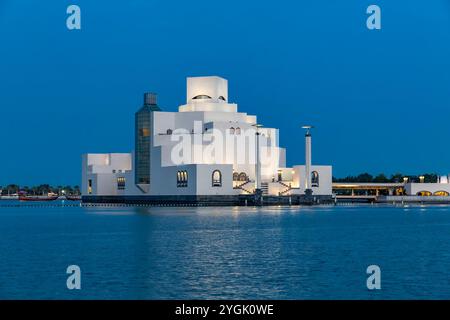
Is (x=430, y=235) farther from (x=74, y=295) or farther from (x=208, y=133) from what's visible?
(x=208, y=133)

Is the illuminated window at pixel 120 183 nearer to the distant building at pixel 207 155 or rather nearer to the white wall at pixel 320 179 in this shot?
the distant building at pixel 207 155

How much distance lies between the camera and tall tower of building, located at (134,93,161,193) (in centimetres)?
13988

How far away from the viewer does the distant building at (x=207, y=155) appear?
12756cm

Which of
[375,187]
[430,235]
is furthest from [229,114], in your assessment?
[430,235]

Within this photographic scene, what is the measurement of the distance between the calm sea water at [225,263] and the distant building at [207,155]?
60.9 metres

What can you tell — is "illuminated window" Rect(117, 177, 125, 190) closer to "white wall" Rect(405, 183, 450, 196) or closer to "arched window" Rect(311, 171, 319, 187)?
"arched window" Rect(311, 171, 319, 187)

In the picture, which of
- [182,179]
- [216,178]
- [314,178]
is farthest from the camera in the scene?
[314,178]

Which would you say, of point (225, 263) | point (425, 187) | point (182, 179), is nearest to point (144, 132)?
point (182, 179)

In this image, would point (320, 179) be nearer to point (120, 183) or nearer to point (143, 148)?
point (143, 148)

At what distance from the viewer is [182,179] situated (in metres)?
128

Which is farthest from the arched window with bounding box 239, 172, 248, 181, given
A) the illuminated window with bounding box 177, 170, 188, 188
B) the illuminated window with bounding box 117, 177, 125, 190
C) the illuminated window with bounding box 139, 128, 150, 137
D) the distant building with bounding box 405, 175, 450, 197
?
the distant building with bounding box 405, 175, 450, 197

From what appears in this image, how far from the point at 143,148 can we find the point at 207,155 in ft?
56.0

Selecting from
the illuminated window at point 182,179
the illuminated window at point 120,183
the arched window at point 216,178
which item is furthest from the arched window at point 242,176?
the illuminated window at point 120,183
